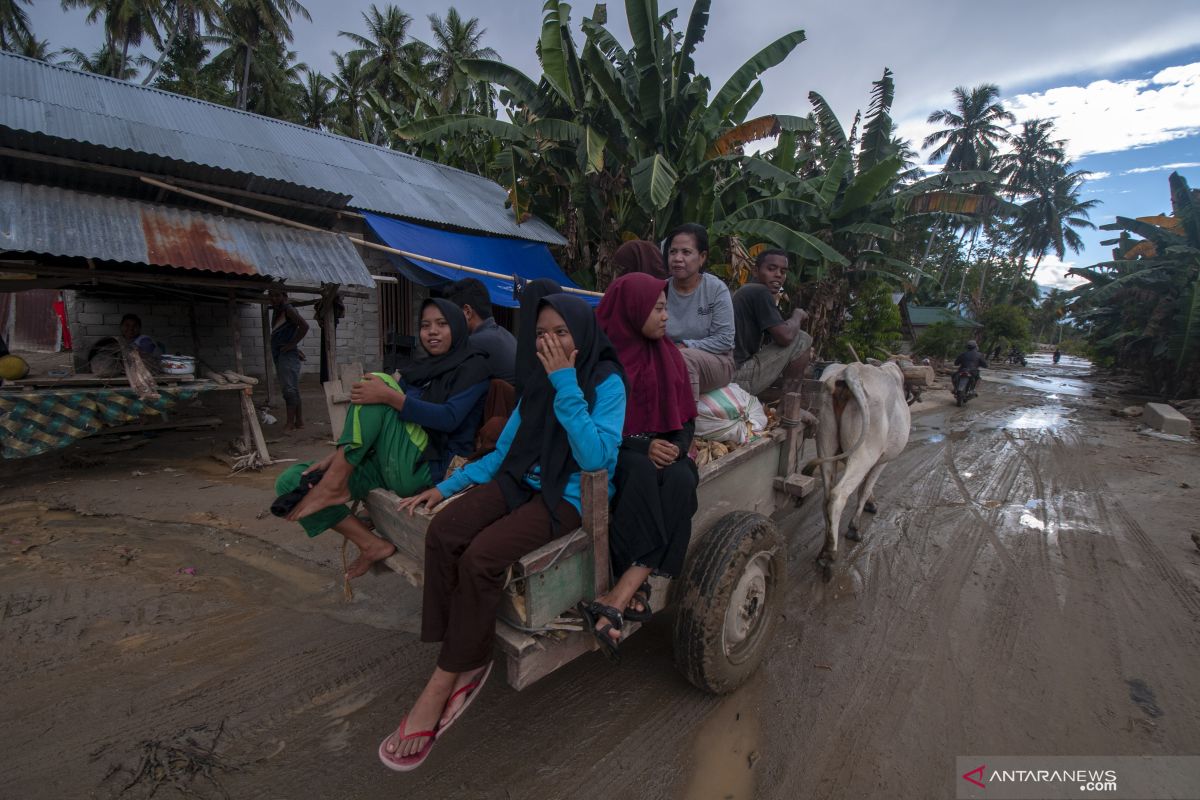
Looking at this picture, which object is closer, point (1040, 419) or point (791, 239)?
point (791, 239)

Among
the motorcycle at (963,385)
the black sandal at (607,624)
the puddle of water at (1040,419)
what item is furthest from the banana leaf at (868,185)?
the black sandal at (607,624)

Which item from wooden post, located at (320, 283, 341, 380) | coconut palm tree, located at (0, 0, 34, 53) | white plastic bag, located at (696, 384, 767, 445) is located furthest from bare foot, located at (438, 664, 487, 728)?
coconut palm tree, located at (0, 0, 34, 53)

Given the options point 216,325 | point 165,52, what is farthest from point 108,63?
point 216,325

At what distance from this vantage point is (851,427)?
3.93m

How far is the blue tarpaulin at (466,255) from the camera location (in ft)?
26.3

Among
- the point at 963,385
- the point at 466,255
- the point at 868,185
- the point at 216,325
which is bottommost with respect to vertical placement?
the point at 963,385

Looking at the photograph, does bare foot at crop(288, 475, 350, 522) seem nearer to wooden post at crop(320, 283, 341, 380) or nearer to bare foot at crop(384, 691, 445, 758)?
bare foot at crop(384, 691, 445, 758)

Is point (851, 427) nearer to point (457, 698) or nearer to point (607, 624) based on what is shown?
point (607, 624)

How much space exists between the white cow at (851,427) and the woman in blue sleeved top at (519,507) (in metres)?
2.34

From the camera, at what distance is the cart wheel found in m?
2.25

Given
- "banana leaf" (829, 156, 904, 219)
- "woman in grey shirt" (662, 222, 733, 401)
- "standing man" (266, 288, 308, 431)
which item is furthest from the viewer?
"banana leaf" (829, 156, 904, 219)

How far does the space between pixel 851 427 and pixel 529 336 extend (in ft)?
9.15

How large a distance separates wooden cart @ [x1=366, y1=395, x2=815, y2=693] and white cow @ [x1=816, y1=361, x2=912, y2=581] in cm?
84

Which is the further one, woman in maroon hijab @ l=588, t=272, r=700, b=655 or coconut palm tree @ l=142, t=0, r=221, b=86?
coconut palm tree @ l=142, t=0, r=221, b=86
